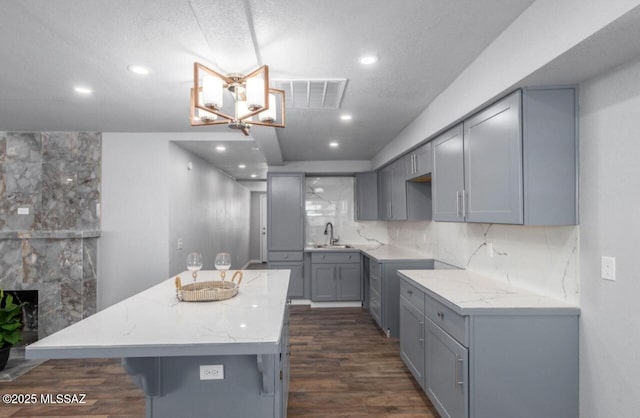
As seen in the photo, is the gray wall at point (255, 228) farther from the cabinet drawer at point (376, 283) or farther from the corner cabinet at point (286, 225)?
Result: the cabinet drawer at point (376, 283)

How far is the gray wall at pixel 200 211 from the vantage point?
418 cm

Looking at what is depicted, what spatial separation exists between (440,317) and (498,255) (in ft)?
2.58

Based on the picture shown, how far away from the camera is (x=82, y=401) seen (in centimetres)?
258

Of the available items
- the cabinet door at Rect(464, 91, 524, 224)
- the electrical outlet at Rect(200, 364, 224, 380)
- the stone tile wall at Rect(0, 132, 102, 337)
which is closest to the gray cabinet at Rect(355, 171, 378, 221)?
the cabinet door at Rect(464, 91, 524, 224)

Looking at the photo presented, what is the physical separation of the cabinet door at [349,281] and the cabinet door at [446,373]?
269cm

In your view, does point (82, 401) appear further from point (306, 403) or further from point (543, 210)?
point (543, 210)

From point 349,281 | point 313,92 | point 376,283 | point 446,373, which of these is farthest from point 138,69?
point 349,281

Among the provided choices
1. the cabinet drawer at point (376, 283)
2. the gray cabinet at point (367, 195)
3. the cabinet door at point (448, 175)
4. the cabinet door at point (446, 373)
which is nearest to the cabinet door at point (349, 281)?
the cabinet drawer at point (376, 283)

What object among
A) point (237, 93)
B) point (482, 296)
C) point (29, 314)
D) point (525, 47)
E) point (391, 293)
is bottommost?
point (29, 314)

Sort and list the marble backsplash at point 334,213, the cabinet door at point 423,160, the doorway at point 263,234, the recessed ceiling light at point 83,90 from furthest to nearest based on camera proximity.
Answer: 1. the doorway at point 263,234
2. the marble backsplash at point 334,213
3. the cabinet door at point 423,160
4. the recessed ceiling light at point 83,90

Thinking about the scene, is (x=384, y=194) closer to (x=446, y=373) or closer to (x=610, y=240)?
(x=446, y=373)

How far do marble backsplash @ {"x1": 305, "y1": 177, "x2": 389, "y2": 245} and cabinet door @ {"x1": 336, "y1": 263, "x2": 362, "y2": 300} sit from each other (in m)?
0.76

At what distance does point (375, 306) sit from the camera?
4.25m

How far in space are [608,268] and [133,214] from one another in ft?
14.5
